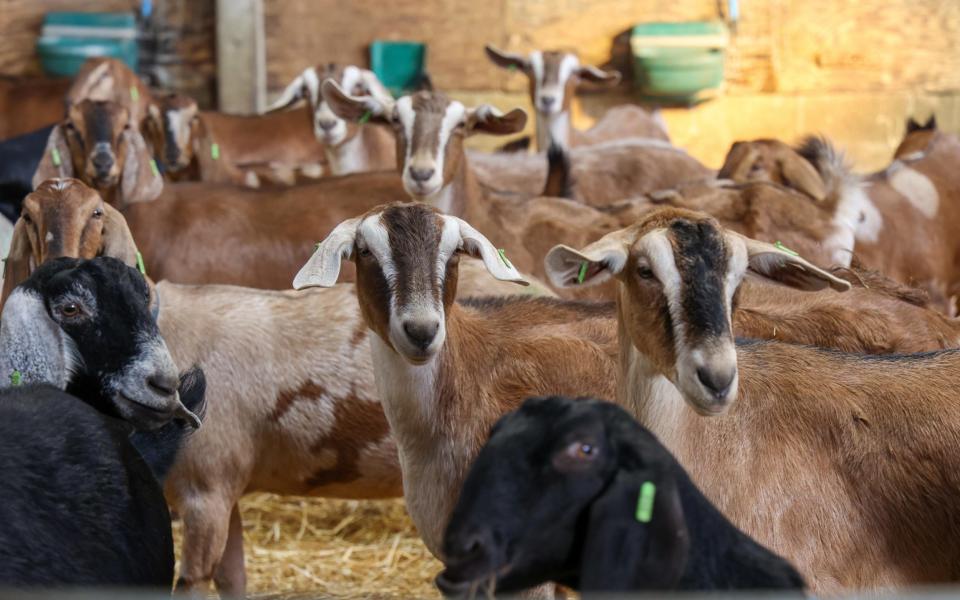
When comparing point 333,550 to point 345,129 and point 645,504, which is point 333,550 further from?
point 345,129

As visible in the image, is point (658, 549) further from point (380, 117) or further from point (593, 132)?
point (593, 132)

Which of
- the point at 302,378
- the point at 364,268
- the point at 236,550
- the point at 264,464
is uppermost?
the point at 364,268

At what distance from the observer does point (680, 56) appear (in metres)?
11.2

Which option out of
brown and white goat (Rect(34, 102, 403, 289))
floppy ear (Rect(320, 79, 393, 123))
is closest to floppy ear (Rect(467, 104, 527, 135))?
floppy ear (Rect(320, 79, 393, 123))

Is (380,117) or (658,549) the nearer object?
(658,549)

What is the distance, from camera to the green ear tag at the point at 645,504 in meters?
2.80

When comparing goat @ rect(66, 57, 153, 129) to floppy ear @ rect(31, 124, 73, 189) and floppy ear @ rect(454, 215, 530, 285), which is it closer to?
floppy ear @ rect(31, 124, 73, 189)

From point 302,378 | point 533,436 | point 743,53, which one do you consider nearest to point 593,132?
point 743,53

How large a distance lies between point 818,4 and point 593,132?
2.42m

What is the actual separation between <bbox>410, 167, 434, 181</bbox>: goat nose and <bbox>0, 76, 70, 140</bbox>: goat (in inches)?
187

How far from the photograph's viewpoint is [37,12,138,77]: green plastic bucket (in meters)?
11.6

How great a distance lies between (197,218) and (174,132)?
176 cm

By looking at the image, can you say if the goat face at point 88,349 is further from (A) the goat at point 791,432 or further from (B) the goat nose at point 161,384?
(A) the goat at point 791,432

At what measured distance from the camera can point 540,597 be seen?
439 centimetres
